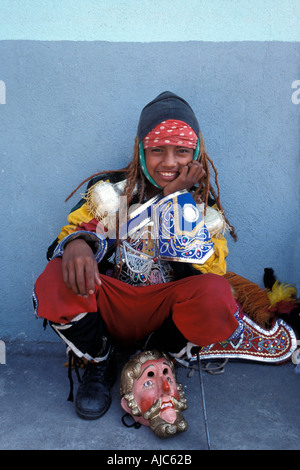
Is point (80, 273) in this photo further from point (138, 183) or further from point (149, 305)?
point (138, 183)

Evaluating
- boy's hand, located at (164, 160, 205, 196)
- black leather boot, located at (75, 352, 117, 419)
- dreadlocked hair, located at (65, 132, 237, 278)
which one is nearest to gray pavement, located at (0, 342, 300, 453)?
black leather boot, located at (75, 352, 117, 419)

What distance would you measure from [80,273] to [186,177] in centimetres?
70

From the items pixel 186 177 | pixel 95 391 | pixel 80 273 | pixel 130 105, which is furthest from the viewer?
pixel 130 105

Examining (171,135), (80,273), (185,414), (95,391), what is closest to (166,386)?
(185,414)

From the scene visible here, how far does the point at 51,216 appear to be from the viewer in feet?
8.05

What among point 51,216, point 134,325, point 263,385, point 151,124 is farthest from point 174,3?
point 263,385

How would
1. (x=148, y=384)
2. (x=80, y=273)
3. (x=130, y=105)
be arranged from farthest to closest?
(x=130, y=105) < (x=148, y=384) < (x=80, y=273)

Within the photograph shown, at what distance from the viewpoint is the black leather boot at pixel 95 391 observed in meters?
1.75

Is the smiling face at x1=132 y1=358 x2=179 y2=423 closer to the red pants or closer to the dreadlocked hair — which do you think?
the red pants

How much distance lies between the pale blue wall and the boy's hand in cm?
54

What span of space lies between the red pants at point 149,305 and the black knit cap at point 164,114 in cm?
75

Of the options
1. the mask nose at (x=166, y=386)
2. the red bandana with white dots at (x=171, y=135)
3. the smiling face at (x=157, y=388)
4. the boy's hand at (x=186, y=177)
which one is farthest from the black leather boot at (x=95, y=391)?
the red bandana with white dots at (x=171, y=135)

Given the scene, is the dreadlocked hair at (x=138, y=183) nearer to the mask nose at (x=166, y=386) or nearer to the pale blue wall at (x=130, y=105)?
the pale blue wall at (x=130, y=105)

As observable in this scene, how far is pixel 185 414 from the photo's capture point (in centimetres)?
179
